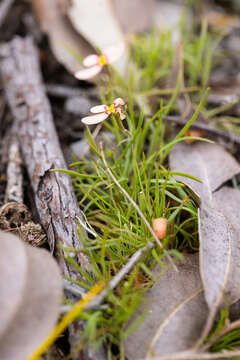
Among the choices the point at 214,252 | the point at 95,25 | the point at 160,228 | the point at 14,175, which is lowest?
the point at 214,252

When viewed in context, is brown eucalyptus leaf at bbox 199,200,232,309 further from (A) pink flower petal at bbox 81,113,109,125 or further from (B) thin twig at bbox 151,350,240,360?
(A) pink flower petal at bbox 81,113,109,125

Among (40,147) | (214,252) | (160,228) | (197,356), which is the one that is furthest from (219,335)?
(40,147)

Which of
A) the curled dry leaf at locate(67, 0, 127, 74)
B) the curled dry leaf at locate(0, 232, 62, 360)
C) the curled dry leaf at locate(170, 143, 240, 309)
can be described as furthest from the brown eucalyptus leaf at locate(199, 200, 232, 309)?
the curled dry leaf at locate(67, 0, 127, 74)

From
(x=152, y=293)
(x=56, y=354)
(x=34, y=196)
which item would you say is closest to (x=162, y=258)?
(x=152, y=293)

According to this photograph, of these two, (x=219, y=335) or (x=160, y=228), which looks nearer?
(x=219, y=335)

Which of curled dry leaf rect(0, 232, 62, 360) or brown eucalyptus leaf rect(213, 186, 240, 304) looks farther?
brown eucalyptus leaf rect(213, 186, 240, 304)

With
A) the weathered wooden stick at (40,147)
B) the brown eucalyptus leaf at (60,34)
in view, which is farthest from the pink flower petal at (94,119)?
the brown eucalyptus leaf at (60,34)

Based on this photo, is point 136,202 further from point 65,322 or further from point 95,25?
point 95,25
